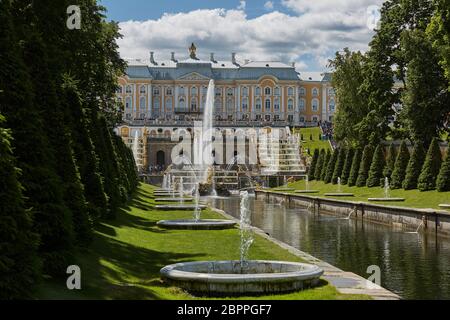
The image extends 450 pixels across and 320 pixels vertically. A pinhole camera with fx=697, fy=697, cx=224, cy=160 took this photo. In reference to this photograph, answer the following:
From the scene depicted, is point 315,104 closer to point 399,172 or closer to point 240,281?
point 399,172

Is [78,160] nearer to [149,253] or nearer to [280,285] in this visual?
[149,253]

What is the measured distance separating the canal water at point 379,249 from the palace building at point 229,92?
269ft

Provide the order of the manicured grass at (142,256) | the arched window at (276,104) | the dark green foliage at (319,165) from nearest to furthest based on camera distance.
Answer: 1. the manicured grass at (142,256)
2. the dark green foliage at (319,165)
3. the arched window at (276,104)

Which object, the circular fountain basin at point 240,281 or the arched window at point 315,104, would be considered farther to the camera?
the arched window at point 315,104

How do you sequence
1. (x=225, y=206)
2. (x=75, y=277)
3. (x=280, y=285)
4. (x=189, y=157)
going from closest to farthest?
1. (x=75, y=277)
2. (x=280, y=285)
3. (x=225, y=206)
4. (x=189, y=157)

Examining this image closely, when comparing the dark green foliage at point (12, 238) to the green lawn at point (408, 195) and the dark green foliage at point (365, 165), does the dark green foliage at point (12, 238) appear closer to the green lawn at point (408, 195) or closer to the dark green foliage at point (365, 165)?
the green lawn at point (408, 195)

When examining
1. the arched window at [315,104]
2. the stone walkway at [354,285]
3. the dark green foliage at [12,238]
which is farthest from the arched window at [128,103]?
the dark green foliage at [12,238]

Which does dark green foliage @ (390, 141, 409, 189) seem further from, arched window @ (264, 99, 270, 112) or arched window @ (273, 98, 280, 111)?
arched window @ (264, 99, 270, 112)

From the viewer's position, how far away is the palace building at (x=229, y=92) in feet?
349

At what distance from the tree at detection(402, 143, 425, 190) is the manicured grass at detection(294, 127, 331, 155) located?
135 ft

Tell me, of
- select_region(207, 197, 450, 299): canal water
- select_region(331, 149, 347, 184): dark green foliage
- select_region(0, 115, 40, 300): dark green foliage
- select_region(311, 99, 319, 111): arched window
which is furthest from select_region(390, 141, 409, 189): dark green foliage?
select_region(311, 99, 319, 111): arched window

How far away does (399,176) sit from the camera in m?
31.9
